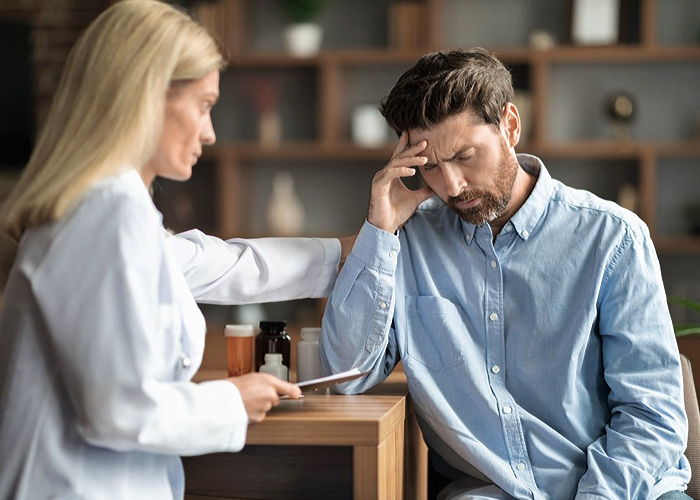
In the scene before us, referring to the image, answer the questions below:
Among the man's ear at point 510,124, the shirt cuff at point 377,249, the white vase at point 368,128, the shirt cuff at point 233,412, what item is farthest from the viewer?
the white vase at point 368,128

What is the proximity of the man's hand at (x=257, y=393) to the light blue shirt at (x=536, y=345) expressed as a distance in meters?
0.41

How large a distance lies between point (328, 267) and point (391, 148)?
8.73ft

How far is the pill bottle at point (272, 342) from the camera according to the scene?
6.12 feet

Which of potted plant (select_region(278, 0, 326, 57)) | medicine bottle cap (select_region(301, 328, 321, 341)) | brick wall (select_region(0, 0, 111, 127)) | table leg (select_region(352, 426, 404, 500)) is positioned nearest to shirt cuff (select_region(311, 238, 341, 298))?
medicine bottle cap (select_region(301, 328, 321, 341))

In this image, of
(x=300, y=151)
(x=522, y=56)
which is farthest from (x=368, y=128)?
(x=522, y=56)

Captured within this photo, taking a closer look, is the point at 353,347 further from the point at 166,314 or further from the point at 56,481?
the point at 56,481

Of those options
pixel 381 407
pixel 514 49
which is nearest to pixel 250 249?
pixel 381 407

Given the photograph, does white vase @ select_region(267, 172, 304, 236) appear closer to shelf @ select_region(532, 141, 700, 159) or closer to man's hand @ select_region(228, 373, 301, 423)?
shelf @ select_region(532, 141, 700, 159)

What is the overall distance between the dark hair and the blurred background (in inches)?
103

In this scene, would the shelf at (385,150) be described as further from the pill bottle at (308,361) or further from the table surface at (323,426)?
the table surface at (323,426)

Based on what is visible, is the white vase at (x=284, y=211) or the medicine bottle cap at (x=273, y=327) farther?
the white vase at (x=284, y=211)

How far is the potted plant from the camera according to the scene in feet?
15.4

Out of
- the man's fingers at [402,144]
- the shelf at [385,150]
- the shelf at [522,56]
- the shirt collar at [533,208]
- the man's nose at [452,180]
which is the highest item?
the shelf at [522,56]

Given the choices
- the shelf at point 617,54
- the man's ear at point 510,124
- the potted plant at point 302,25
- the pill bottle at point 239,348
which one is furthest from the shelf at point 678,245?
the pill bottle at point 239,348
